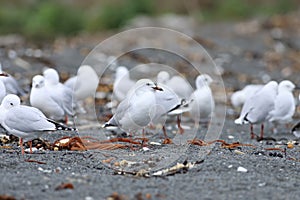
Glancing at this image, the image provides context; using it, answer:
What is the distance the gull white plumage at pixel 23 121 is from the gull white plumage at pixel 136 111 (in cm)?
102

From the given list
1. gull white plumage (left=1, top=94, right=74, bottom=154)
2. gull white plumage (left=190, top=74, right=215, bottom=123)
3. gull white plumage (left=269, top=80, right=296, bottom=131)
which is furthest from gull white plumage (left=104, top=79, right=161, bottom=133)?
gull white plumage (left=269, top=80, right=296, bottom=131)

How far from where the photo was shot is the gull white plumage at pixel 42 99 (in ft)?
29.3

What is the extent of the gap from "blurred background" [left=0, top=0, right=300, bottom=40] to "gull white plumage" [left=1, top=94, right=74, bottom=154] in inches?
641

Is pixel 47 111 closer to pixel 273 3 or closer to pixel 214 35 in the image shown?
pixel 214 35

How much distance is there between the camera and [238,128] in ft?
35.4

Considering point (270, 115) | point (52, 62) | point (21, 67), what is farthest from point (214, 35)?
point (270, 115)

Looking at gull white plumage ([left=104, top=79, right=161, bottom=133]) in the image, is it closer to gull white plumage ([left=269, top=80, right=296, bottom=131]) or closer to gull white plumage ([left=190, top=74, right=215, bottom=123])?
gull white plumage ([left=190, top=74, right=215, bottom=123])

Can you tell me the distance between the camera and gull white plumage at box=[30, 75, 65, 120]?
8.93 metres

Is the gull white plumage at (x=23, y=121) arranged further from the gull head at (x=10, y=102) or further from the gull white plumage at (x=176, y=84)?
the gull white plumage at (x=176, y=84)

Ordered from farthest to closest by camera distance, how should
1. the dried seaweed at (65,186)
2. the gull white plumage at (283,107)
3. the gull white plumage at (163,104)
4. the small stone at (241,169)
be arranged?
the gull white plumage at (283,107), the gull white plumage at (163,104), the small stone at (241,169), the dried seaweed at (65,186)

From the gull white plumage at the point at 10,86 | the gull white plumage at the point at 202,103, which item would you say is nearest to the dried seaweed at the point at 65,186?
the gull white plumage at the point at 10,86

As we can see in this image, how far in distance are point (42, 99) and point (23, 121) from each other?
1.96 meters

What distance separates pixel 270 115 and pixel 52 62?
304 inches

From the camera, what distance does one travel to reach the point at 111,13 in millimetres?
26047
